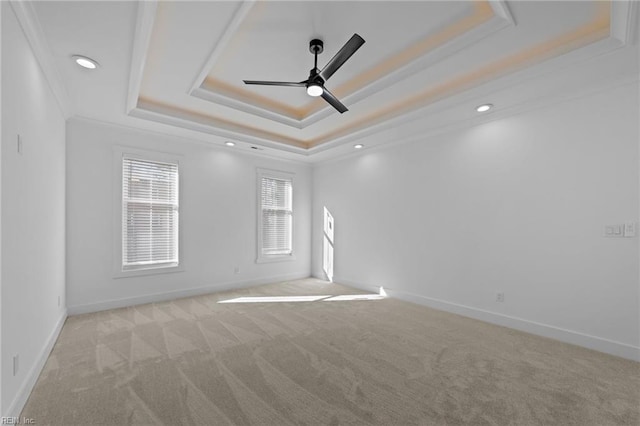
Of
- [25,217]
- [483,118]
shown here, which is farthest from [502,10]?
[25,217]

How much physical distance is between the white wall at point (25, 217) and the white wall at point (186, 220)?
0.82 metres

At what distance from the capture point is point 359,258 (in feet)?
17.7

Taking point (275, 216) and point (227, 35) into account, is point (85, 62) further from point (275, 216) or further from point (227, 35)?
point (275, 216)

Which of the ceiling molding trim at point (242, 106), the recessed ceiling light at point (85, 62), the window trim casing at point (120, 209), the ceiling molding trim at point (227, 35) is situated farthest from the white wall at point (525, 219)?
the recessed ceiling light at point (85, 62)

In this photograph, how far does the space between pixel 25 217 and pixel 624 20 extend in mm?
4552

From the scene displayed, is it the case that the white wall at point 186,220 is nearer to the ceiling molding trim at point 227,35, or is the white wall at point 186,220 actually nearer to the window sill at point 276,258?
the window sill at point 276,258

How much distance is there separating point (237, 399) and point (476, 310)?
319 centimetres

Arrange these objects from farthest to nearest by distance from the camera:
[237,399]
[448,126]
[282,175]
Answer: [282,175] → [448,126] → [237,399]

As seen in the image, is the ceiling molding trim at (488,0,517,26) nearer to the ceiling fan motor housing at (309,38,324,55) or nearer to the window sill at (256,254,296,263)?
the ceiling fan motor housing at (309,38,324,55)

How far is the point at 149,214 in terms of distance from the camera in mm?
4383

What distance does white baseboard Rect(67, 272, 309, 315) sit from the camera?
383 centimetres

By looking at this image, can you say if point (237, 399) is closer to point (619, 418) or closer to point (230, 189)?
point (619, 418)

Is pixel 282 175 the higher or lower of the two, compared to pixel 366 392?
higher

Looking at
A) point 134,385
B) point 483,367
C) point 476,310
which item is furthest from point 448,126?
point 134,385
